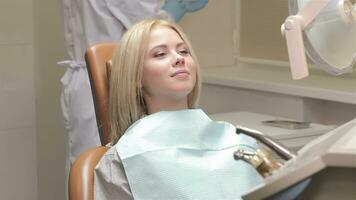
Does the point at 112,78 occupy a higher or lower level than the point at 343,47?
lower

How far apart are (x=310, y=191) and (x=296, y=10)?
63 cm

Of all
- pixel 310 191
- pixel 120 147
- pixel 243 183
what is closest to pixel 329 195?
pixel 310 191

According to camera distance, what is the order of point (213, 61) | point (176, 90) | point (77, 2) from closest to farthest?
point (176, 90)
point (77, 2)
point (213, 61)

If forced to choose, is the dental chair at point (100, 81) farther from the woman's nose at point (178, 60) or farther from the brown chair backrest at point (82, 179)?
the woman's nose at point (178, 60)

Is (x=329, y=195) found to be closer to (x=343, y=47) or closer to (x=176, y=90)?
(x=343, y=47)

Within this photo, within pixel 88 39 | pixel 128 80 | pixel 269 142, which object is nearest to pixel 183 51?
pixel 128 80

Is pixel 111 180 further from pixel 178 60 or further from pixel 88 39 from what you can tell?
pixel 88 39

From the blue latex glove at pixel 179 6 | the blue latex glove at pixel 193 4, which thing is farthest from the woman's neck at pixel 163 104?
the blue latex glove at pixel 193 4

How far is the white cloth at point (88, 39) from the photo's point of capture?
2516mm

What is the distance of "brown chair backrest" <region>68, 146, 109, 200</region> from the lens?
1.54 m

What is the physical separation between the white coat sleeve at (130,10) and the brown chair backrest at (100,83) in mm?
652

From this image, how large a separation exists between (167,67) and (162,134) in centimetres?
18

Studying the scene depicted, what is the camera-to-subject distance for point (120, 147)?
1609 mm

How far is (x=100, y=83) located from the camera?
1.84 metres
